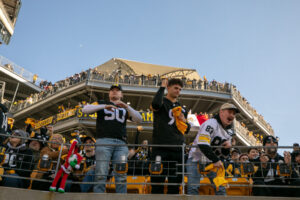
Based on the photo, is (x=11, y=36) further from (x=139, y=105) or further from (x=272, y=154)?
(x=272, y=154)

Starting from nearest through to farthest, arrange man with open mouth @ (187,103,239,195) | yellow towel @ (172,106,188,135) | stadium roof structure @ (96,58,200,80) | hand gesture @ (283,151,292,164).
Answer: man with open mouth @ (187,103,239,195)
yellow towel @ (172,106,188,135)
hand gesture @ (283,151,292,164)
stadium roof structure @ (96,58,200,80)

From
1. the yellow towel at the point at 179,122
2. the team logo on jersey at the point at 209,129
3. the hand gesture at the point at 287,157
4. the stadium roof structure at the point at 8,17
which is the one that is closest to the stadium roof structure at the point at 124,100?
the stadium roof structure at the point at 8,17

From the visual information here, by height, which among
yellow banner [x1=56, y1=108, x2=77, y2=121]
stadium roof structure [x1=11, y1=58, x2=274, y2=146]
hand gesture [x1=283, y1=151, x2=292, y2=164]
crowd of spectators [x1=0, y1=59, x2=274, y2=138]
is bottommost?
hand gesture [x1=283, y1=151, x2=292, y2=164]

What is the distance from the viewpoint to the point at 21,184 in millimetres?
4465

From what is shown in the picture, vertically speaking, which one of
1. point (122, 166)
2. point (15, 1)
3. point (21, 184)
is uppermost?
point (15, 1)

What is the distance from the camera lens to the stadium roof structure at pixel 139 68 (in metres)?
24.7

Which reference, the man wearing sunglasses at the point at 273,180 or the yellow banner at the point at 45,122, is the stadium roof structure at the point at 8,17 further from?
the man wearing sunglasses at the point at 273,180

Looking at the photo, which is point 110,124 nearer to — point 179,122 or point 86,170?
point 86,170

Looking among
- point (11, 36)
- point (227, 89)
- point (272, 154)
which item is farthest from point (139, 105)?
point (272, 154)

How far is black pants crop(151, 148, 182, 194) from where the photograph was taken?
13.4ft

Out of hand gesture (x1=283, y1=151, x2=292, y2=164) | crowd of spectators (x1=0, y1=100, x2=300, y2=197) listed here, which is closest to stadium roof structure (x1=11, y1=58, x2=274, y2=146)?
crowd of spectators (x1=0, y1=100, x2=300, y2=197)

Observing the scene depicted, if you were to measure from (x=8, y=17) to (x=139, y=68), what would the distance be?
1169cm

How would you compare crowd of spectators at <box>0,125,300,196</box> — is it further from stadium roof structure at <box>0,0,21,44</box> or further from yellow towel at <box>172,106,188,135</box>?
stadium roof structure at <box>0,0,21,44</box>

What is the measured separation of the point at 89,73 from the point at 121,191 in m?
18.1
